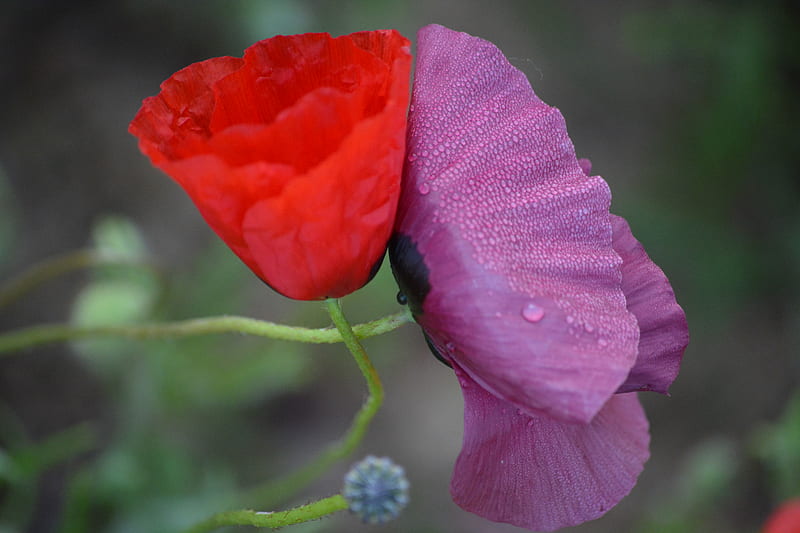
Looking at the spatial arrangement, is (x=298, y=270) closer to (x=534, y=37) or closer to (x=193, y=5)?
(x=193, y=5)

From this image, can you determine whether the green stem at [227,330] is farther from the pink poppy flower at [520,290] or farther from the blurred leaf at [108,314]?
the blurred leaf at [108,314]

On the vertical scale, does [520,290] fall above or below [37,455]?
above

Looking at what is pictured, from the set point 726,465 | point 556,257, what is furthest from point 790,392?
point 556,257

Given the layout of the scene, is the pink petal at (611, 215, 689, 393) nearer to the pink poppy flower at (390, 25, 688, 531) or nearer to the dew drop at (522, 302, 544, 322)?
the pink poppy flower at (390, 25, 688, 531)

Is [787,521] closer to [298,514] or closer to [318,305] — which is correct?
[298,514]

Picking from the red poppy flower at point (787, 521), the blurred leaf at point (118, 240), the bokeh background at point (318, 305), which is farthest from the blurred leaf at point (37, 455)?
the red poppy flower at point (787, 521)

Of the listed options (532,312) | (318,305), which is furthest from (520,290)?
(318,305)

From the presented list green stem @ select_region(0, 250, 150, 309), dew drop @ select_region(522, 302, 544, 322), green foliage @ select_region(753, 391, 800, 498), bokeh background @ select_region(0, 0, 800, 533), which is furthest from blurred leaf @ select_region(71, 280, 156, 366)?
green foliage @ select_region(753, 391, 800, 498)
